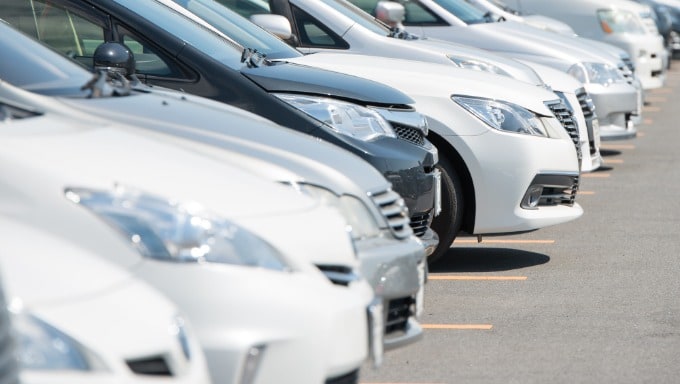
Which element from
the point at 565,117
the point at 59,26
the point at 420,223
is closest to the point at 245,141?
the point at 420,223

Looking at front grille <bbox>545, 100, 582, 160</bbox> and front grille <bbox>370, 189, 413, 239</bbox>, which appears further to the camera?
front grille <bbox>545, 100, 582, 160</bbox>

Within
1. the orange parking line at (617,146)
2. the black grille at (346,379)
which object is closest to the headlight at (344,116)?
the black grille at (346,379)

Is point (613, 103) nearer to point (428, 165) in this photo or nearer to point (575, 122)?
point (575, 122)

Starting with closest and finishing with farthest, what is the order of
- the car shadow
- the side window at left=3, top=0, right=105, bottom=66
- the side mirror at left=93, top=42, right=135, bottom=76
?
the side mirror at left=93, top=42, right=135, bottom=76
the side window at left=3, top=0, right=105, bottom=66
the car shadow

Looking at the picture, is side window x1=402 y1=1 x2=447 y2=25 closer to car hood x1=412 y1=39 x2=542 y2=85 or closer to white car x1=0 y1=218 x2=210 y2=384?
car hood x1=412 y1=39 x2=542 y2=85

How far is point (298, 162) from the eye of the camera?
5.44 meters

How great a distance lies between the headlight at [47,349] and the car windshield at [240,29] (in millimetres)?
4865

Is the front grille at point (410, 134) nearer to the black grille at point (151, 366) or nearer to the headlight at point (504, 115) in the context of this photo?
the headlight at point (504, 115)

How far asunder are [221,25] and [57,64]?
2.20 metres

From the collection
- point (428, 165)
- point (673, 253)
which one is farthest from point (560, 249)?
point (428, 165)

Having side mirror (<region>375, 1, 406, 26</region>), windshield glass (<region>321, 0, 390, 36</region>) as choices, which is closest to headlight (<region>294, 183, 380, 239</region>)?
windshield glass (<region>321, 0, 390, 36</region>)

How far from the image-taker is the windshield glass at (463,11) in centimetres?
1343

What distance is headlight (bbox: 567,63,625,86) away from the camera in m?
13.6

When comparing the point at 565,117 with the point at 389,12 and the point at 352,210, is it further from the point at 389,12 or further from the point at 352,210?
the point at 352,210
